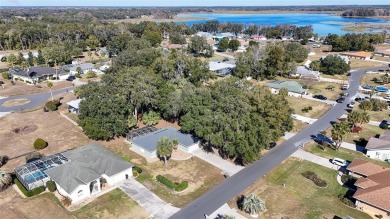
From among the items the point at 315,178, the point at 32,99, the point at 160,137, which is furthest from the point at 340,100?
the point at 32,99

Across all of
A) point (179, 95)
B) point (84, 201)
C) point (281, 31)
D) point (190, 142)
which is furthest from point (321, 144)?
point (281, 31)

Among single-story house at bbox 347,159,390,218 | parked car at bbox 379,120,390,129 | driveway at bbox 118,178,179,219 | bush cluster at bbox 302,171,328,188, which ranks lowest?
driveway at bbox 118,178,179,219

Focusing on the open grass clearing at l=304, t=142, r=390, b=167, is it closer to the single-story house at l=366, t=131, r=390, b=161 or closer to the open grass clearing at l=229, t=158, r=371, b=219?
the single-story house at l=366, t=131, r=390, b=161

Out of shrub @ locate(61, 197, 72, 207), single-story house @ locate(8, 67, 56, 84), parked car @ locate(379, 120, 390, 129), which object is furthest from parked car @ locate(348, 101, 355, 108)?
single-story house @ locate(8, 67, 56, 84)

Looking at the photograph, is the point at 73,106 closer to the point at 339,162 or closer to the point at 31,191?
the point at 31,191

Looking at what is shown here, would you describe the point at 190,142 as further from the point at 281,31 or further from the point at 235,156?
the point at 281,31

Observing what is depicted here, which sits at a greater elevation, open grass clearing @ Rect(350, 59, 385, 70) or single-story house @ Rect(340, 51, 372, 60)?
single-story house @ Rect(340, 51, 372, 60)

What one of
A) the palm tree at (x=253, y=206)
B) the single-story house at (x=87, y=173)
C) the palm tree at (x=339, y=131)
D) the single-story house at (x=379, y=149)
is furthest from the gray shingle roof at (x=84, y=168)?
the single-story house at (x=379, y=149)
